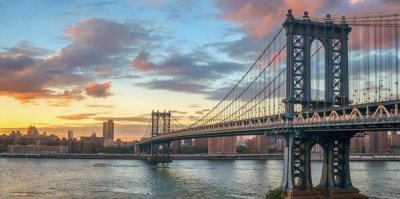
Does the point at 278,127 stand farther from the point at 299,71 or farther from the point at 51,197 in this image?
the point at 51,197

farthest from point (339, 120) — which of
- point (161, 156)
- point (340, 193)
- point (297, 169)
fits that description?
point (161, 156)

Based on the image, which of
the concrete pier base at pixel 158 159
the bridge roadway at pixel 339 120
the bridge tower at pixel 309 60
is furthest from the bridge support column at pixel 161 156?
the bridge tower at pixel 309 60

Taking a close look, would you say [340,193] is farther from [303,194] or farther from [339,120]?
[339,120]

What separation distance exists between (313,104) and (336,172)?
7.15 meters

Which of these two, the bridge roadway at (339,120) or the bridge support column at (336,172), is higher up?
the bridge roadway at (339,120)

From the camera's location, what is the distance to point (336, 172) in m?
55.8

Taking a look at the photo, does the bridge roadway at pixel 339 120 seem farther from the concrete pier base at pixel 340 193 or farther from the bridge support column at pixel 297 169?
the concrete pier base at pixel 340 193

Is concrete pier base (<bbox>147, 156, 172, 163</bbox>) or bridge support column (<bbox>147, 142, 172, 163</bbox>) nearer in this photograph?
concrete pier base (<bbox>147, 156, 172, 163</bbox>)

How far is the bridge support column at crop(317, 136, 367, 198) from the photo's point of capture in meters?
54.5

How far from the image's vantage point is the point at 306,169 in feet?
176

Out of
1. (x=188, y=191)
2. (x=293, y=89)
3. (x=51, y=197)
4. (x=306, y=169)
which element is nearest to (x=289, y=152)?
(x=306, y=169)

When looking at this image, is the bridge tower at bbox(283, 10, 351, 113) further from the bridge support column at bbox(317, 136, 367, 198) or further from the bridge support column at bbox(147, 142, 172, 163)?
the bridge support column at bbox(147, 142, 172, 163)

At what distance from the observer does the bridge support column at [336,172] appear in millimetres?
54500

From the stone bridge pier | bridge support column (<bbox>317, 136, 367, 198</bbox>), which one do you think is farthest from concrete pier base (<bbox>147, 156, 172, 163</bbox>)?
bridge support column (<bbox>317, 136, 367, 198</bbox>)
